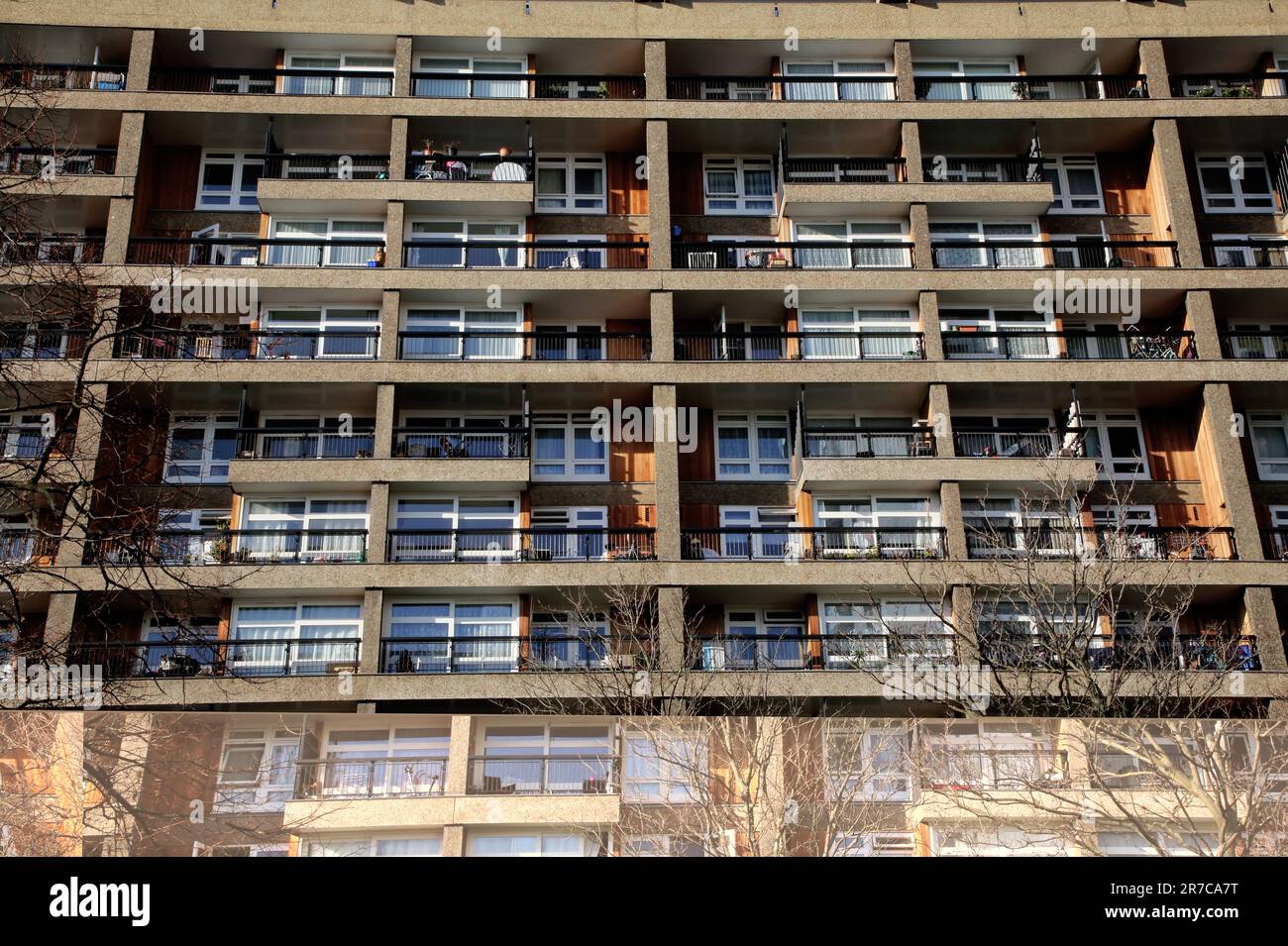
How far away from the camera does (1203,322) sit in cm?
3253

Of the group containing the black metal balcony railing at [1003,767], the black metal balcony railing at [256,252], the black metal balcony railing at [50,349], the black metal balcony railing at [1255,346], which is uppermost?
the black metal balcony railing at [256,252]

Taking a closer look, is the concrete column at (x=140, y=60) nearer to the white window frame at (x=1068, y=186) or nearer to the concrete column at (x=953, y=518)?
the concrete column at (x=953, y=518)

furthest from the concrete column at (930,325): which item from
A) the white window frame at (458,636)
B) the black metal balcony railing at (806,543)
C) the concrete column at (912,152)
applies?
the white window frame at (458,636)

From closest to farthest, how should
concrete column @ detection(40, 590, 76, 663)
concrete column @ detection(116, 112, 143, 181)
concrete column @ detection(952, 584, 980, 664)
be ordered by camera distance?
concrete column @ detection(952, 584, 980, 664) → concrete column @ detection(40, 590, 76, 663) → concrete column @ detection(116, 112, 143, 181)

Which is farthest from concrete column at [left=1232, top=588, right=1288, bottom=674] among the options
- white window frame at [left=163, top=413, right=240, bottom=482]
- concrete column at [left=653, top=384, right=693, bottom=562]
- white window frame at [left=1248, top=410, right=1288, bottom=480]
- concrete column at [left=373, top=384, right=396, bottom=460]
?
white window frame at [left=163, top=413, right=240, bottom=482]

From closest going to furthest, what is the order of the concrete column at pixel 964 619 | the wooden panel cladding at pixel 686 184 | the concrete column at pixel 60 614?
the concrete column at pixel 964 619 < the concrete column at pixel 60 614 < the wooden panel cladding at pixel 686 184

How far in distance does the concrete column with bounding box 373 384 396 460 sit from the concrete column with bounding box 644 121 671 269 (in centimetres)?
755

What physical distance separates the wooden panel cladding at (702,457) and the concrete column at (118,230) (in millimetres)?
15280

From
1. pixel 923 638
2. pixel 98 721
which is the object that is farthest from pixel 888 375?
pixel 98 721

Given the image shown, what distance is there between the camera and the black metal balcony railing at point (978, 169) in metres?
35.3

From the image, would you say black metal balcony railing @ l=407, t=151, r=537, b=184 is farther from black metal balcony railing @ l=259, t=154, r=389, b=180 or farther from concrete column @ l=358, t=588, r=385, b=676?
concrete column @ l=358, t=588, r=385, b=676

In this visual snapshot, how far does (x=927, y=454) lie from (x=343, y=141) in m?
18.4

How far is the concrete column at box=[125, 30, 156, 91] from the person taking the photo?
33781 mm
